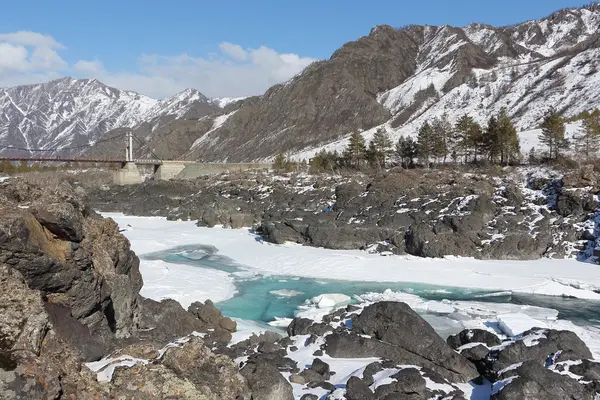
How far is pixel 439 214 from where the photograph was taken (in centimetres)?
3080

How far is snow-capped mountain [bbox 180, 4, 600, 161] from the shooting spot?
107 metres

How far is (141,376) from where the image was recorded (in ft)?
17.7

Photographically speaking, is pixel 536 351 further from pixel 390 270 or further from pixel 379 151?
pixel 379 151

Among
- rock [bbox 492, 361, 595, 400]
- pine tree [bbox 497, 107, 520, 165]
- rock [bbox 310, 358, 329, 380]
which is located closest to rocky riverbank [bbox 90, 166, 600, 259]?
pine tree [bbox 497, 107, 520, 165]

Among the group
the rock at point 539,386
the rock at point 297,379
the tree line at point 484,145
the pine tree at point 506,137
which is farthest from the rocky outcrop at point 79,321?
the pine tree at point 506,137

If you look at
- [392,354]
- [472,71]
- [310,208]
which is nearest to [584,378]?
[392,354]

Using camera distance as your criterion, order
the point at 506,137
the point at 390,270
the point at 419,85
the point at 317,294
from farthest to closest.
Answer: the point at 419,85 < the point at 506,137 < the point at 390,270 < the point at 317,294

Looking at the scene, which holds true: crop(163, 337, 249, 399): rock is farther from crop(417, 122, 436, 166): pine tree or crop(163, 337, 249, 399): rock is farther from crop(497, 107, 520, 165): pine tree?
crop(417, 122, 436, 166): pine tree

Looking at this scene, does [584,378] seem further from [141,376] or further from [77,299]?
[77,299]

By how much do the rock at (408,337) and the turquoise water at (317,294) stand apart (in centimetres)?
506

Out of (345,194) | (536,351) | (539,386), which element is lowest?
(536,351)

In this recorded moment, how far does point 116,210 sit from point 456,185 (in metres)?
37.0

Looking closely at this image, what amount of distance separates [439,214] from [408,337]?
2070 centimetres

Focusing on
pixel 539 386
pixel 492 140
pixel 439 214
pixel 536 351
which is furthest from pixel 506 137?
pixel 539 386
